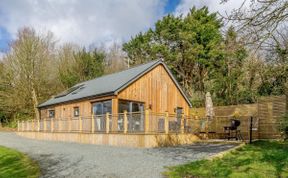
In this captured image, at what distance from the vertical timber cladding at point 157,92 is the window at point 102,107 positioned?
3.26ft

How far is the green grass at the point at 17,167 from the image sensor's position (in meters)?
8.80

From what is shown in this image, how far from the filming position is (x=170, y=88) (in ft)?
75.9

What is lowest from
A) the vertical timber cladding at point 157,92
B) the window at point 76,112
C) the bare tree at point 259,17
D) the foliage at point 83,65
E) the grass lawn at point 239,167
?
the grass lawn at point 239,167

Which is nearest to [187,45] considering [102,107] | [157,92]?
[157,92]

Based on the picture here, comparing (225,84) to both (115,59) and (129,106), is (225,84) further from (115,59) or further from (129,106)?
(115,59)

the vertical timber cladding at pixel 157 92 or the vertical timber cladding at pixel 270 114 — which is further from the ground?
the vertical timber cladding at pixel 157 92

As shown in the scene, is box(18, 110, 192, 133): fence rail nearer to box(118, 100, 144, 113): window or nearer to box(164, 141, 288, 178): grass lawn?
box(118, 100, 144, 113): window

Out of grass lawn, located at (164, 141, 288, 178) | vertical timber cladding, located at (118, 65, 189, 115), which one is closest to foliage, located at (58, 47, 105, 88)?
vertical timber cladding, located at (118, 65, 189, 115)

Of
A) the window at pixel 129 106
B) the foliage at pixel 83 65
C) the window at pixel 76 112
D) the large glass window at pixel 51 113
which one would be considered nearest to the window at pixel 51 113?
the large glass window at pixel 51 113

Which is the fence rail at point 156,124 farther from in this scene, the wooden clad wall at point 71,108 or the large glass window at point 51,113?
the large glass window at point 51,113

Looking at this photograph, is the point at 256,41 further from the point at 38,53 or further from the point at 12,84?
the point at 12,84

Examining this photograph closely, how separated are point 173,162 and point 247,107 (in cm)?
1270

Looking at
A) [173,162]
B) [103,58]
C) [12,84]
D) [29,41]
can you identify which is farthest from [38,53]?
[173,162]

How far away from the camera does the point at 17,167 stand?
1010cm
